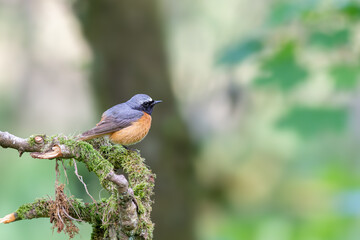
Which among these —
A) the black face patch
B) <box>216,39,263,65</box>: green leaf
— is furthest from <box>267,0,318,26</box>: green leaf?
the black face patch

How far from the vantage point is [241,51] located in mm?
6879

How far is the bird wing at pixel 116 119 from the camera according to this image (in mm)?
3710

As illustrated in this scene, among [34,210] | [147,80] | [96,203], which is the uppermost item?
[147,80]

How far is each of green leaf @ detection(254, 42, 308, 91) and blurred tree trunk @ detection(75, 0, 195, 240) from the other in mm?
2018

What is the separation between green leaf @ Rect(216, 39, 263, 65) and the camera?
682cm

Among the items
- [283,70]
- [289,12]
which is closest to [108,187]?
[289,12]

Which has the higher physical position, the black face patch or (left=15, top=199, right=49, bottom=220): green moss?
the black face patch

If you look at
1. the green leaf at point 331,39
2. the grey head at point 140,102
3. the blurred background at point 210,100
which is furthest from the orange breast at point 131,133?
the green leaf at point 331,39

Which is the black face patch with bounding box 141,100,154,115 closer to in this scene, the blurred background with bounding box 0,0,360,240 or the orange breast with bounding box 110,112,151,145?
the orange breast with bounding box 110,112,151,145

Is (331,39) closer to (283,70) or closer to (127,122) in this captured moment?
(283,70)

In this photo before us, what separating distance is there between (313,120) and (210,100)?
125 inches

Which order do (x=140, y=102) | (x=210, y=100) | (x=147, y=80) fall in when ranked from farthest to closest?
(x=210, y=100) → (x=147, y=80) → (x=140, y=102)

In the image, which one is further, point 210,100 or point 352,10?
point 210,100

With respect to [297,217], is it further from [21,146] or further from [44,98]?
[21,146]
